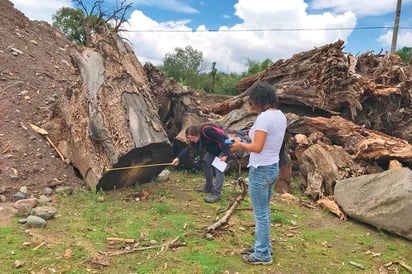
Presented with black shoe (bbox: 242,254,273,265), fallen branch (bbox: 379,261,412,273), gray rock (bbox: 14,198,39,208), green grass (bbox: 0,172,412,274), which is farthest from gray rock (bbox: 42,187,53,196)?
fallen branch (bbox: 379,261,412,273)

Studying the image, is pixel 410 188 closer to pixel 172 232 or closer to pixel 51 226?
pixel 172 232

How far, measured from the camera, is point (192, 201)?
5805 millimetres

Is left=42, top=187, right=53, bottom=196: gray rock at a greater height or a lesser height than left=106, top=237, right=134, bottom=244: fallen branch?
greater

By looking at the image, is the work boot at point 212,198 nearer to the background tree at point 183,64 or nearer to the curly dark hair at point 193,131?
the curly dark hair at point 193,131

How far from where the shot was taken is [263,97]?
3.57 m

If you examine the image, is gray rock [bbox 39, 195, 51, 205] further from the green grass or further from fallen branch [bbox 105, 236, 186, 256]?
fallen branch [bbox 105, 236, 186, 256]

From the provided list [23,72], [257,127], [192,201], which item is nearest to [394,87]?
[192,201]

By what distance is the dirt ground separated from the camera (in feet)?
19.7

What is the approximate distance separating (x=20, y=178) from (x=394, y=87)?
7269mm

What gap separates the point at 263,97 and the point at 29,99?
227 inches

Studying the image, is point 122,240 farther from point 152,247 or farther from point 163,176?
point 163,176

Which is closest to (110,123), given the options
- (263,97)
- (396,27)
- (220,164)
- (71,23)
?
(220,164)

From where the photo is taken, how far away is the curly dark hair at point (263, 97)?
3.57 meters

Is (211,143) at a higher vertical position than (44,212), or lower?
higher
